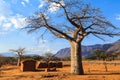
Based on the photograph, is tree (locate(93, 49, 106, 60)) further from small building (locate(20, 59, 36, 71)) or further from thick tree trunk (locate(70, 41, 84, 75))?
thick tree trunk (locate(70, 41, 84, 75))

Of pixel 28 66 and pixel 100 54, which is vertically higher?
pixel 100 54

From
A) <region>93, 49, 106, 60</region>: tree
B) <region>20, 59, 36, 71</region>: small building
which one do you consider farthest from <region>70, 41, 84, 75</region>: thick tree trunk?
<region>93, 49, 106, 60</region>: tree

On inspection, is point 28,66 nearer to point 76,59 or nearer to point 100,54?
point 76,59

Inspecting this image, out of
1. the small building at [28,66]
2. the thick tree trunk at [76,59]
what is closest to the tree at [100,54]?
the small building at [28,66]

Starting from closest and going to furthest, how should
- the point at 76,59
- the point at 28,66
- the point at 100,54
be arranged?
the point at 76,59
the point at 28,66
the point at 100,54

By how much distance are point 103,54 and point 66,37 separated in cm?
4634

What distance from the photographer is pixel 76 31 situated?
21.2m

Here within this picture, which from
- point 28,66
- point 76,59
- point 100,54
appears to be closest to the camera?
point 76,59

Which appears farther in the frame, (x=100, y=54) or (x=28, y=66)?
(x=100, y=54)

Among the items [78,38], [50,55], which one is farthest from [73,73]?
[50,55]

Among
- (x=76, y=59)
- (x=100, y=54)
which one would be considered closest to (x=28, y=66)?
(x=76, y=59)

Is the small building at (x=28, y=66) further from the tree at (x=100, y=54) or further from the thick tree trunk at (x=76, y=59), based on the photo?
the tree at (x=100, y=54)

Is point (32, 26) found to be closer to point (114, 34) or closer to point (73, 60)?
point (73, 60)

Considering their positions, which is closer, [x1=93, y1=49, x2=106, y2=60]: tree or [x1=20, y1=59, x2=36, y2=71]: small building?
[x1=20, y1=59, x2=36, y2=71]: small building
